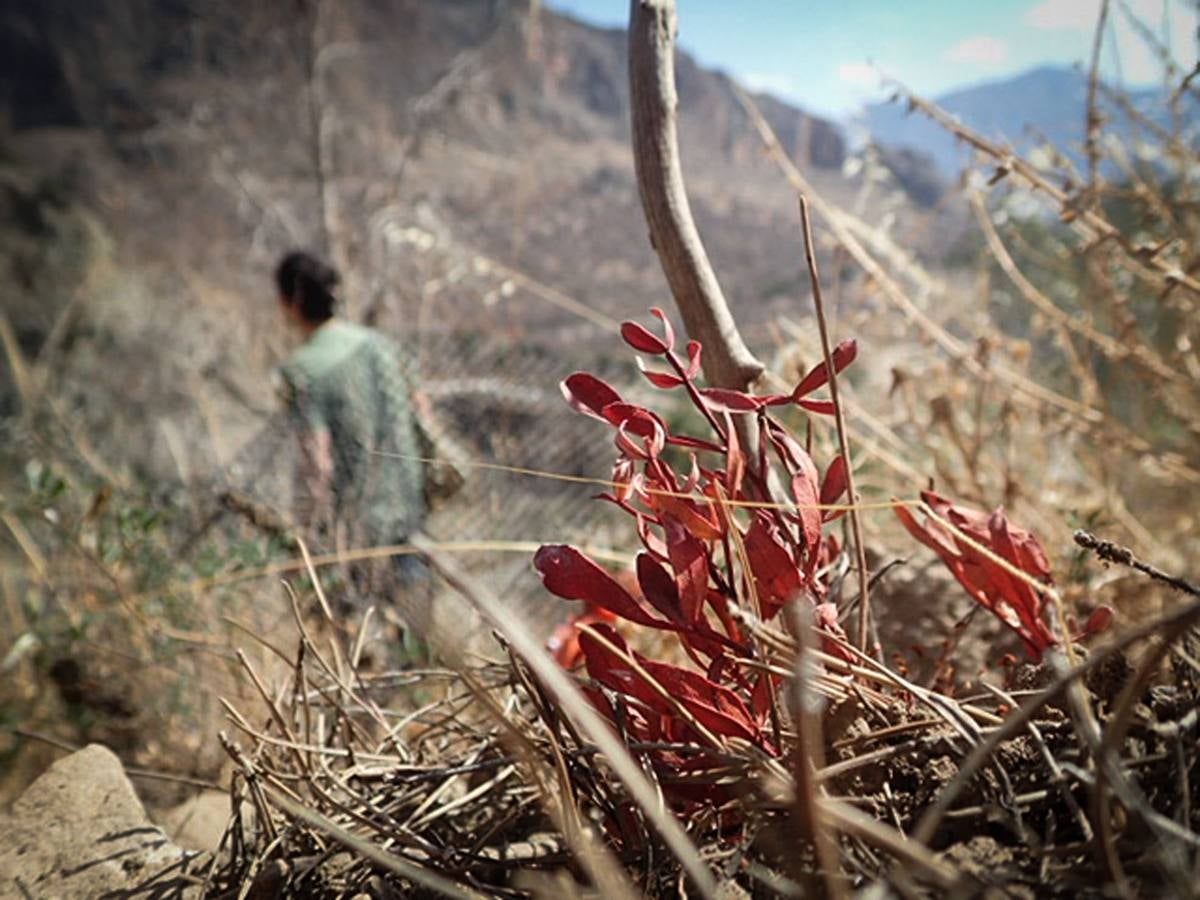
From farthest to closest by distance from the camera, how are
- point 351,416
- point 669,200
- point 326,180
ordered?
point 326,180 → point 351,416 → point 669,200

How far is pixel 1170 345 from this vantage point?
212cm

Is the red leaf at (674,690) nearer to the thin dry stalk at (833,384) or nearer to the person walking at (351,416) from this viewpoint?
the thin dry stalk at (833,384)

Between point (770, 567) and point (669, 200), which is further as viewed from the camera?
point (669, 200)

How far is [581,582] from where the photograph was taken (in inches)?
18.3

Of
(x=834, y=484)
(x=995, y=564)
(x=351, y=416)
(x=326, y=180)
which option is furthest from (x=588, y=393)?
(x=326, y=180)

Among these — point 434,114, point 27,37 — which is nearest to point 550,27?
point 434,114

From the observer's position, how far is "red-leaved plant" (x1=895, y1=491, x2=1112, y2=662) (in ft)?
1.70

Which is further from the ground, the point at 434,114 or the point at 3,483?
the point at 434,114

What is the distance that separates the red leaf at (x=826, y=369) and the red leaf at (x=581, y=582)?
0.14 meters

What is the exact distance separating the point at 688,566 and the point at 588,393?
112mm

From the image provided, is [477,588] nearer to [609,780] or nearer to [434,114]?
[609,780]

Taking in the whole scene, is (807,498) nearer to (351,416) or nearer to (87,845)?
(87,845)

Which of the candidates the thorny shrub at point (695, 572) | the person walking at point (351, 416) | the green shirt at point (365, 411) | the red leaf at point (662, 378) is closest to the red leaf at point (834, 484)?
the thorny shrub at point (695, 572)

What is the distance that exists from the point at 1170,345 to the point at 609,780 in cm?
217
